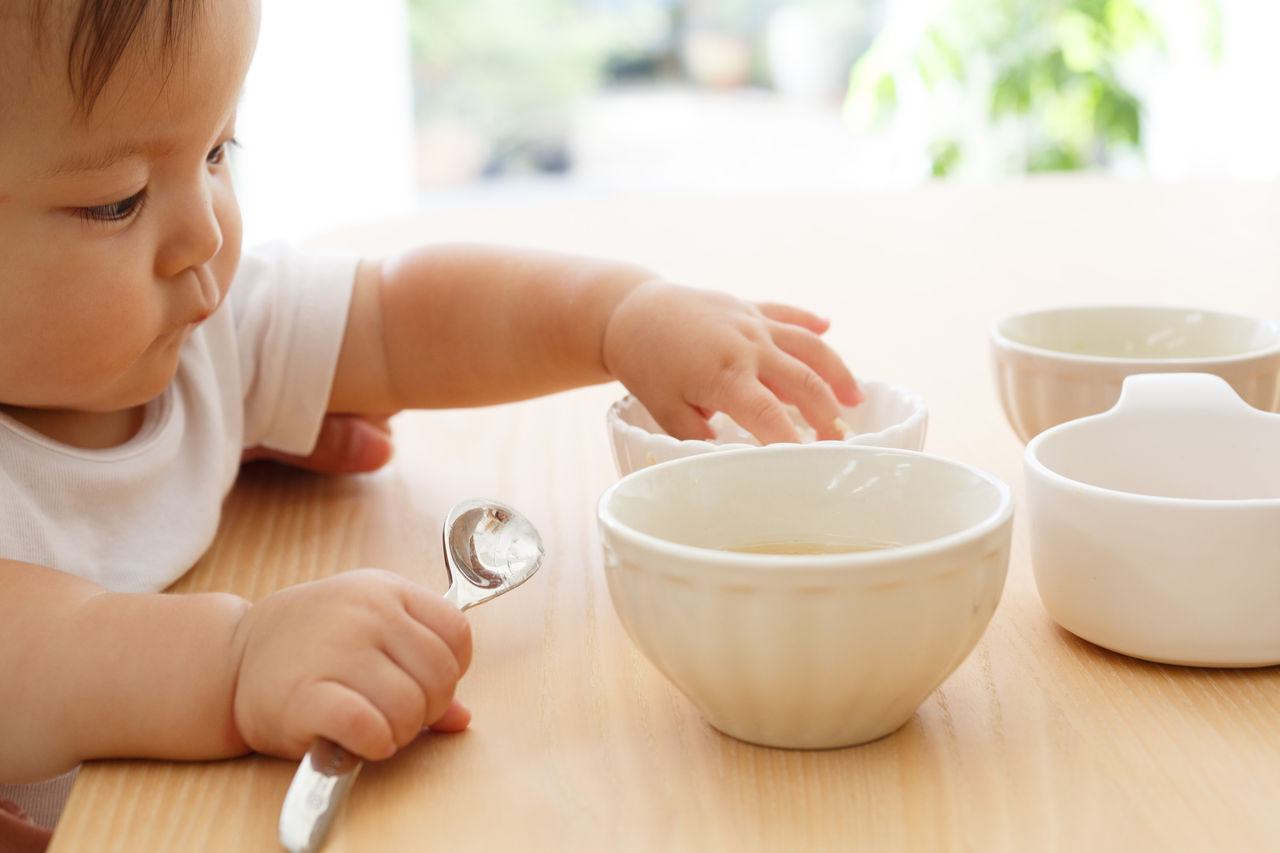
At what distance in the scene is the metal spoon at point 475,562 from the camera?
0.43 m

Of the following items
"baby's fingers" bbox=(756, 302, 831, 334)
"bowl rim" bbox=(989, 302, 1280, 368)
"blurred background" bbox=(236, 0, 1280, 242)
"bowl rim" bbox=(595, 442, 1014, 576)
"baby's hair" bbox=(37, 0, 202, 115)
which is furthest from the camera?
"blurred background" bbox=(236, 0, 1280, 242)

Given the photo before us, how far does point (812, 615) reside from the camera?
0.40 meters

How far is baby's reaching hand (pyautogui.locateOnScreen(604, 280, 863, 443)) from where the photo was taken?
0.67m

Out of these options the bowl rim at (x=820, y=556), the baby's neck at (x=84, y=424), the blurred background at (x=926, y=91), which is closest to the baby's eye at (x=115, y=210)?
the baby's neck at (x=84, y=424)

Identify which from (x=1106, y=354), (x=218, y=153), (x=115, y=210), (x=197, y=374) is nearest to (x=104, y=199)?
(x=115, y=210)

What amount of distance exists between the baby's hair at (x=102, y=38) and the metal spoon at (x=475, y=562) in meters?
0.23

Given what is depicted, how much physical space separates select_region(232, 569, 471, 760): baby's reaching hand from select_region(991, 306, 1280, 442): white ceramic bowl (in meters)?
0.35

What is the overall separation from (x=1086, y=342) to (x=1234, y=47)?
8.71 ft

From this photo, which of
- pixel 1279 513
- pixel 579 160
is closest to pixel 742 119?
pixel 579 160

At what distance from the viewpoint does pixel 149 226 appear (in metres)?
0.58

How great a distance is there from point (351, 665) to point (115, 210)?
242 mm

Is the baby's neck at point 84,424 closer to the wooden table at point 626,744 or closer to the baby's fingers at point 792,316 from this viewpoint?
the wooden table at point 626,744

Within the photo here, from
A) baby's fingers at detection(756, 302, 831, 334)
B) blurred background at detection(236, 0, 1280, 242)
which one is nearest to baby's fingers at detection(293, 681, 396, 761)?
baby's fingers at detection(756, 302, 831, 334)

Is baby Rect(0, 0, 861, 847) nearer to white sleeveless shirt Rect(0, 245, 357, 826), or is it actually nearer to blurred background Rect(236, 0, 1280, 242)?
white sleeveless shirt Rect(0, 245, 357, 826)
